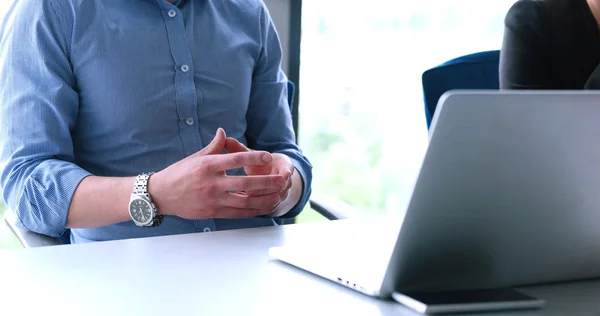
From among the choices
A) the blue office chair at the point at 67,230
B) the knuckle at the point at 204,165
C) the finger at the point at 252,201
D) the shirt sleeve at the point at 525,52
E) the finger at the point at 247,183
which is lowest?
the blue office chair at the point at 67,230

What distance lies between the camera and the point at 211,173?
1238mm

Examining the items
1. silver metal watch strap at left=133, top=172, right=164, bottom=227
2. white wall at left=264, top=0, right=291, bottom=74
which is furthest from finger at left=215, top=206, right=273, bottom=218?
white wall at left=264, top=0, right=291, bottom=74

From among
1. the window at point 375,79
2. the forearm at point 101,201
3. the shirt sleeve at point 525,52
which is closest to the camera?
the forearm at point 101,201

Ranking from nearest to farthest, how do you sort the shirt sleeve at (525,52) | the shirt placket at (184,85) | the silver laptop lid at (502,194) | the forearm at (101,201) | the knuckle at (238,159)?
the silver laptop lid at (502,194) < the knuckle at (238,159) < the forearm at (101,201) < the shirt placket at (184,85) < the shirt sleeve at (525,52)

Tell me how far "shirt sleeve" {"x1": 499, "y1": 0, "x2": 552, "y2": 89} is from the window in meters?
1.39

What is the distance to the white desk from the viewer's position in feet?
2.75

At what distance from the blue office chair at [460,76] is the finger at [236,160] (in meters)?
0.56

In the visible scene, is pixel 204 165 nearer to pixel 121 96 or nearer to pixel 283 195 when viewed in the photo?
pixel 283 195

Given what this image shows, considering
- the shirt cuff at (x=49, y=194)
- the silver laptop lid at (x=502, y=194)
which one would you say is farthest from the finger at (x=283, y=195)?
the silver laptop lid at (x=502, y=194)

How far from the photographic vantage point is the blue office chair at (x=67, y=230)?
140 centimetres

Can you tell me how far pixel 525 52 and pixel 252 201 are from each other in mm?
780

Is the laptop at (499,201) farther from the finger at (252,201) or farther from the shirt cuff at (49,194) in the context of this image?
the shirt cuff at (49,194)

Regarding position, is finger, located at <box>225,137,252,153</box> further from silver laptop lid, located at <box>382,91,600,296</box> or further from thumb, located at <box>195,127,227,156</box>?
silver laptop lid, located at <box>382,91,600,296</box>

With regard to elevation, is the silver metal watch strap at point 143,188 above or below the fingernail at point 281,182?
below
